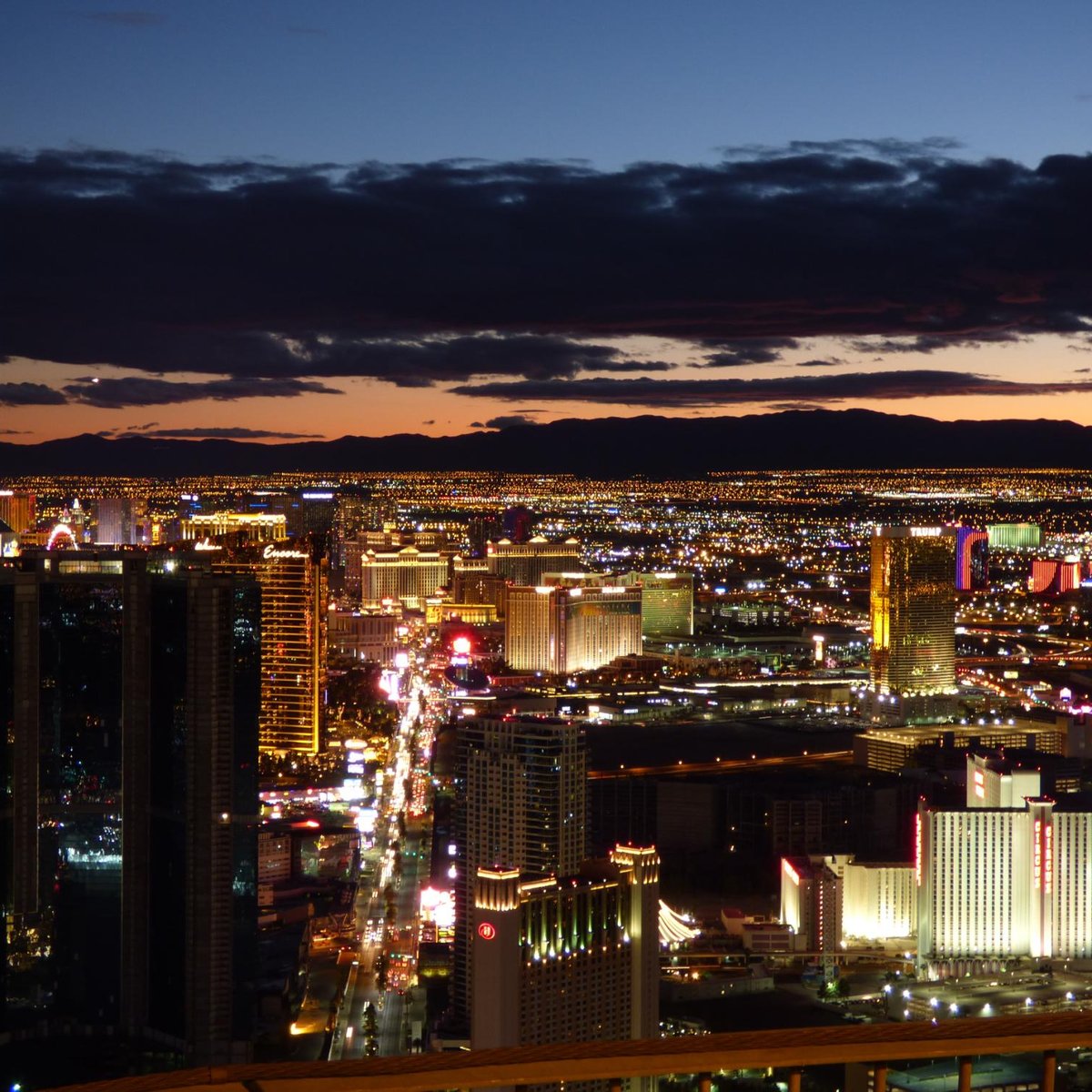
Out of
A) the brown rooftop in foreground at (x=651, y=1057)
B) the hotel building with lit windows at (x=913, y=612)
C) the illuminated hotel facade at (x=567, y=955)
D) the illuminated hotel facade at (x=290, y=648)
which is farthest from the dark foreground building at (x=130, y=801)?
the hotel building with lit windows at (x=913, y=612)

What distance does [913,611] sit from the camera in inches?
1318

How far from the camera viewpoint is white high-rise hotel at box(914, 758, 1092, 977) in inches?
654

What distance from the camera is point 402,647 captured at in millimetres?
36031

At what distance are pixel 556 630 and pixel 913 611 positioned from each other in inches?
300

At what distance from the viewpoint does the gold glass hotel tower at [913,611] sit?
3294 cm

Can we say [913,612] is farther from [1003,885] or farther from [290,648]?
[1003,885]

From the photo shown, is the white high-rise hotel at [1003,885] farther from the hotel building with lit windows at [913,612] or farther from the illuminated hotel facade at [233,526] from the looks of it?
the illuminated hotel facade at [233,526]

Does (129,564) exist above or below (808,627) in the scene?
above

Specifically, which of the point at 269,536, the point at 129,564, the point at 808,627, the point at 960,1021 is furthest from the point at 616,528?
the point at 960,1021

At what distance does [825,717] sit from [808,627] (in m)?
11.1

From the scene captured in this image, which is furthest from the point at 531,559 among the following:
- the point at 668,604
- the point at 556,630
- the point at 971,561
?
the point at 971,561

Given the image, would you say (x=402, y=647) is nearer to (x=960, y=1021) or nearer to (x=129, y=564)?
(x=129, y=564)

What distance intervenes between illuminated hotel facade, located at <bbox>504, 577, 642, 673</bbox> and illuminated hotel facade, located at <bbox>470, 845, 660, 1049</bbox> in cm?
2495

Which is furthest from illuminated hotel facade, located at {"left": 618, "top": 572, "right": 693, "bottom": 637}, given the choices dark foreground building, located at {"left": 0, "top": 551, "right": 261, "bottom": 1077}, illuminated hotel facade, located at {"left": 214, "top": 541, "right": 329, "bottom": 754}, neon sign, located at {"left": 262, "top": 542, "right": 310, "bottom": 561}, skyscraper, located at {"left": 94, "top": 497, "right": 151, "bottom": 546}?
dark foreground building, located at {"left": 0, "top": 551, "right": 261, "bottom": 1077}
